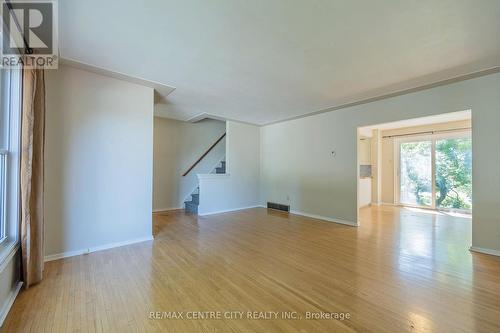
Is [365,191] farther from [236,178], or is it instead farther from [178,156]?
[178,156]

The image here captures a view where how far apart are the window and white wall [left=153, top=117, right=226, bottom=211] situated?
151 inches

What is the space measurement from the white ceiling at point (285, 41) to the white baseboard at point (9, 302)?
8.48 feet

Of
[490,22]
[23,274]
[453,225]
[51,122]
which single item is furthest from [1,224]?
[453,225]

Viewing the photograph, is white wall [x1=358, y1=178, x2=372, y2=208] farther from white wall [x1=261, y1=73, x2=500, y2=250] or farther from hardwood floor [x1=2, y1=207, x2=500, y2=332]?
hardwood floor [x1=2, y1=207, x2=500, y2=332]

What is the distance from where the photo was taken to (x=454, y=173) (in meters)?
5.72

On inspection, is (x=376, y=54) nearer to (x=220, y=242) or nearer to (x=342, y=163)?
(x=342, y=163)

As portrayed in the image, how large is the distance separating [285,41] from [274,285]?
2643 mm

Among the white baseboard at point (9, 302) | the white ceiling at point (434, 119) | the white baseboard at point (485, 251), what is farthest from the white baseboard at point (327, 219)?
the white baseboard at point (9, 302)

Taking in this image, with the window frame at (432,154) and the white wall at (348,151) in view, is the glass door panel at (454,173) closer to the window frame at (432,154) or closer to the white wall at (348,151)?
the window frame at (432,154)

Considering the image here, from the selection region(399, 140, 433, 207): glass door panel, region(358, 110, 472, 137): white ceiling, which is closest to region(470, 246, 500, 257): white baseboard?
region(358, 110, 472, 137): white ceiling

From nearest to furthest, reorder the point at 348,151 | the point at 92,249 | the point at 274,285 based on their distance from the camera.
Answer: the point at 274,285 < the point at 92,249 < the point at 348,151

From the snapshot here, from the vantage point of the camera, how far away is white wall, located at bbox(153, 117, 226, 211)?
603 centimetres

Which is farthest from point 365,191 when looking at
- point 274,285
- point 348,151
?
point 274,285

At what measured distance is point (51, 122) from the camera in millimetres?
2795
